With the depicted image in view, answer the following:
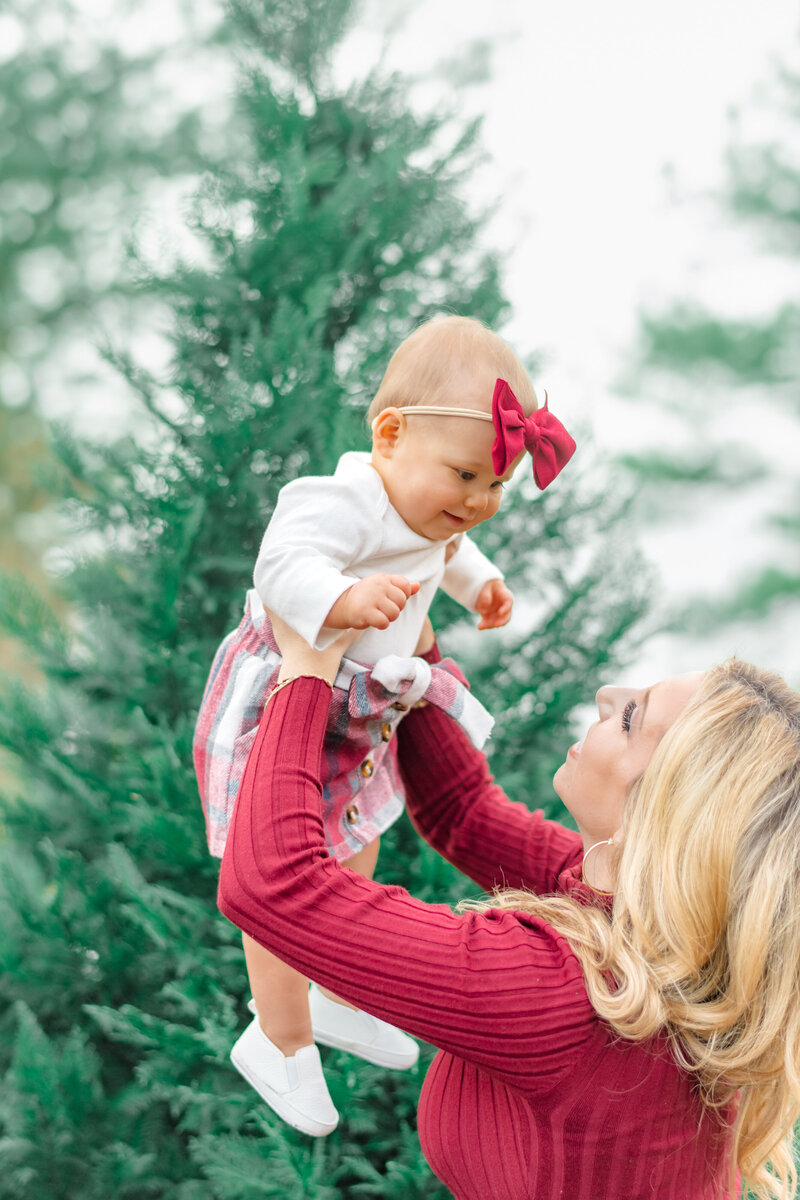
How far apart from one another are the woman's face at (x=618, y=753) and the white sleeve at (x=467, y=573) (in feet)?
1.18

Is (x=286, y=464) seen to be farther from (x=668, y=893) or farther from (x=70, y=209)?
(x=70, y=209)

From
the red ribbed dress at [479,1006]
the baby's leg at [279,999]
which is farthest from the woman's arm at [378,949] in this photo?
the baby's leg at [279,999]

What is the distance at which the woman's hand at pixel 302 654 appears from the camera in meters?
1.24

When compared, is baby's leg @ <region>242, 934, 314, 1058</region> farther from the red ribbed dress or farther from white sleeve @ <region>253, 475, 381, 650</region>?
white sleeve @ <region>253, 475, 381, 650</region>

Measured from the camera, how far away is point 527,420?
132cm

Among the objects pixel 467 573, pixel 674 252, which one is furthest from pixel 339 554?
pixel 674 252

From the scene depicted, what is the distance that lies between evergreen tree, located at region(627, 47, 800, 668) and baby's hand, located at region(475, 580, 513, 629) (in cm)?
654

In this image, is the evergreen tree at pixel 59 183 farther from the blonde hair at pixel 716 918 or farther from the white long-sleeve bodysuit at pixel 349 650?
the blonde hair at pixel 716 918

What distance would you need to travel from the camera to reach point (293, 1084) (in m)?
1.36

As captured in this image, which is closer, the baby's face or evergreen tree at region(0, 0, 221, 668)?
the baby's face

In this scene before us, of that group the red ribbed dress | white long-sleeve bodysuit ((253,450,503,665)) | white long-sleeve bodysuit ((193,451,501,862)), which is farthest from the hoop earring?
white long-sleeve bodysuit ((253,450,503,665))

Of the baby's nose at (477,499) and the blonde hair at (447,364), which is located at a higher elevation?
the blonde hair at (447,364)

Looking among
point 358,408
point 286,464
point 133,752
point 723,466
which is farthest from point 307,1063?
point 723,466

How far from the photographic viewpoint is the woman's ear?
1363 millimetres
